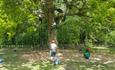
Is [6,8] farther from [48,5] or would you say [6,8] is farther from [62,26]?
[62,26]

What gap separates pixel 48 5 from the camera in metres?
12.3

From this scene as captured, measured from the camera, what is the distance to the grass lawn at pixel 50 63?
10.4m

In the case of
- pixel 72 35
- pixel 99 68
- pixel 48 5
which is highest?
pixel 48 5

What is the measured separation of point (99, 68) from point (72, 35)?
6061 mm

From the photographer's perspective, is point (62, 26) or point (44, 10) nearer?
point (44, 10)

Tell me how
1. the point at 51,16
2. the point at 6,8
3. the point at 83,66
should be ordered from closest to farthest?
1. the point at 83,66
2. the point at 6,8
3. the point at 51,16

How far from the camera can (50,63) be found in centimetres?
1116

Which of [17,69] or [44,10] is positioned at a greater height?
[44,10]

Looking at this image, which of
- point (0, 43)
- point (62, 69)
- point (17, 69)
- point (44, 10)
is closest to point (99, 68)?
point (62, 69)

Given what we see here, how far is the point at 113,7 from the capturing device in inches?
484

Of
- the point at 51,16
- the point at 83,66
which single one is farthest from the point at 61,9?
the point at 83,66

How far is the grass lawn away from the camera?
1044 cm

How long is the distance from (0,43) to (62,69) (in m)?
7.31

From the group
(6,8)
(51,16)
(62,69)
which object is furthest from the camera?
(51,16)
